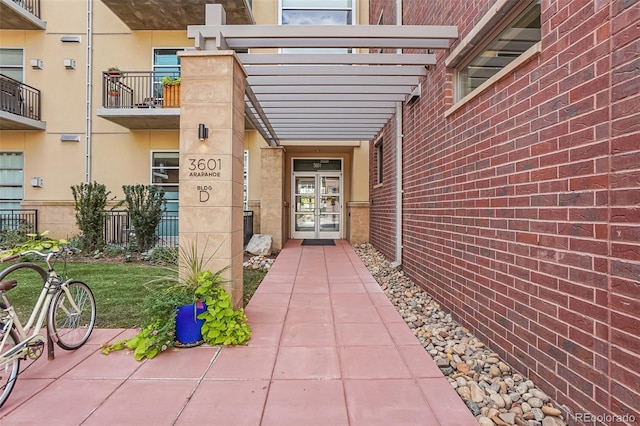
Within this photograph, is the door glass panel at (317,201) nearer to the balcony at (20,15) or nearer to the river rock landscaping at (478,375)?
the river rock landscaping at (478,375)

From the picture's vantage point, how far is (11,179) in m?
10.1

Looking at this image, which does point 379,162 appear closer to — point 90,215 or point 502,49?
point 502,49

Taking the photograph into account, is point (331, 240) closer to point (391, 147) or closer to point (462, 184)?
point (391, 147)

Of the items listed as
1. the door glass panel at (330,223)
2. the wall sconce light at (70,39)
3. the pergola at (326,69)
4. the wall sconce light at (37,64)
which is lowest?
the door glass panel at (330,223)

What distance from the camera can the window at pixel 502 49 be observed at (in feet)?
8.61

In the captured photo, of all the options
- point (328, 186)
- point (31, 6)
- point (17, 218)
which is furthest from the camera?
point (328, 186)

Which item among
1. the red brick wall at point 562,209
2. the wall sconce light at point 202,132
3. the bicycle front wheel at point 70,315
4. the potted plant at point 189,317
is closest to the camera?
the red brick wall at point 562,209

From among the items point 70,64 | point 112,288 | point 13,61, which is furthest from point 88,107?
point 112,288

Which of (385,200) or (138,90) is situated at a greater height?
(138,90)

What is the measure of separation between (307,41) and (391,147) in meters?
3.70

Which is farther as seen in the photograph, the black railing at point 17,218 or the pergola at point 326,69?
the black railing at point 17,218

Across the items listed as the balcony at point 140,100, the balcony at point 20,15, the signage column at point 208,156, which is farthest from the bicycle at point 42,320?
the balcony at point 20,15

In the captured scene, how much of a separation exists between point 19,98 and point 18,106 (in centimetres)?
25

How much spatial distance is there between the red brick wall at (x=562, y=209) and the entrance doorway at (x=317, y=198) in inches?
299
